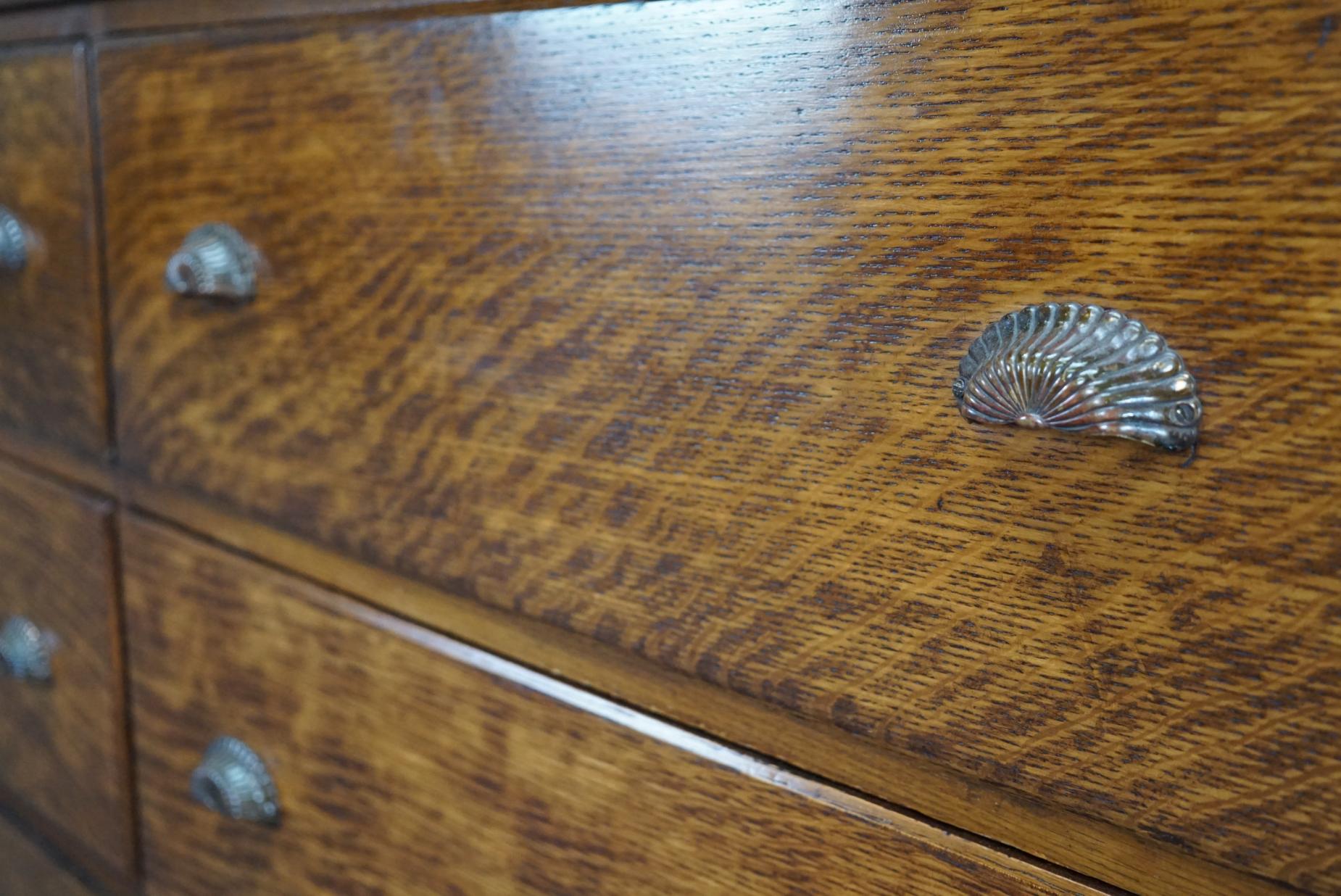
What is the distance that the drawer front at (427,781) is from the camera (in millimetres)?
303

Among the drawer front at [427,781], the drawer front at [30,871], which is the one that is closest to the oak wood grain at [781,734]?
the drawer front at [427,781]

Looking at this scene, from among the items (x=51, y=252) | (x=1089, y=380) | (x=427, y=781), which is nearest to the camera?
(x=1089, y=380)

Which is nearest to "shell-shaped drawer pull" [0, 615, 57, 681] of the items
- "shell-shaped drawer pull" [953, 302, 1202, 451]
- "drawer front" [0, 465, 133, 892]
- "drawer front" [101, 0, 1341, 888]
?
"drawer front" [0, 465, 133, 892]

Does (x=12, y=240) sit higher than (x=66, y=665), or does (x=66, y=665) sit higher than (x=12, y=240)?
(x=12, y=240)

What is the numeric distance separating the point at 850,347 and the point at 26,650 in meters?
0.49

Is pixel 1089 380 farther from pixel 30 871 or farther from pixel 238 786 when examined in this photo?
pixel 30 871

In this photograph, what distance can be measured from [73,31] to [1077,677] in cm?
48

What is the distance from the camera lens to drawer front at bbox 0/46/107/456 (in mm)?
472

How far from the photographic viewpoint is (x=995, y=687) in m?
0.26

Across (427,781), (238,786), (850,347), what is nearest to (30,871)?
(238,786)

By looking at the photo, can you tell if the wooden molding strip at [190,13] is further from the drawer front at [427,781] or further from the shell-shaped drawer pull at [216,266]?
the drawer front at [427,781]

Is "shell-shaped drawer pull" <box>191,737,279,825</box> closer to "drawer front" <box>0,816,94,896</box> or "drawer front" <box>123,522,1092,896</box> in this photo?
"drawer front" <box>123,522,1092,896</box>

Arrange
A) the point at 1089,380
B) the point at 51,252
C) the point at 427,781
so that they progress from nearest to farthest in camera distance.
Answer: the point at 1089,380, the point at 427,781, the point at 51,252

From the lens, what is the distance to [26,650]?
0.55 meters
